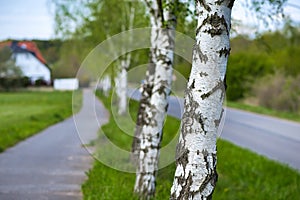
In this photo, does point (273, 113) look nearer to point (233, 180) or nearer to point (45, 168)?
point (233, 180)

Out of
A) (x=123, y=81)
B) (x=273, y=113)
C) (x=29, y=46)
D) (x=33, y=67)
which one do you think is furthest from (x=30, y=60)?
(x=273, y=113)

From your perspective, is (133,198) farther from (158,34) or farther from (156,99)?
(158,34)

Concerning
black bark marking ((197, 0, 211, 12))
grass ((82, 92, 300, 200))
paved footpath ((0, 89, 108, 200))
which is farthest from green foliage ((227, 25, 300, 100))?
black bark marking ((197, 0, 211, 12))

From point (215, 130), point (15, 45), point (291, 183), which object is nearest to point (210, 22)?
point (215, 130)

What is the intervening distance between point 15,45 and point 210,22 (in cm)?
6028

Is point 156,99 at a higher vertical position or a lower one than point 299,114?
higher

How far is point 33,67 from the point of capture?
6756 centimetres

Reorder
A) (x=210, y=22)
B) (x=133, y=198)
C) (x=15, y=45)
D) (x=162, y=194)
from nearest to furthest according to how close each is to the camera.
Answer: (x=210, y=22) < (x=133, y=198) < (x=162, y=194) < (x=15, y=45)

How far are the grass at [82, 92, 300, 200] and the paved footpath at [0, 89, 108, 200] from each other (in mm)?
361

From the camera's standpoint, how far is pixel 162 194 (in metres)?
7.33

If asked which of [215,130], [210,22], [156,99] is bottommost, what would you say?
[156,99]

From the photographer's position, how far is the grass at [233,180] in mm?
7468

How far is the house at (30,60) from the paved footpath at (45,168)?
1770 inches

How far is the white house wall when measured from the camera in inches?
2451
